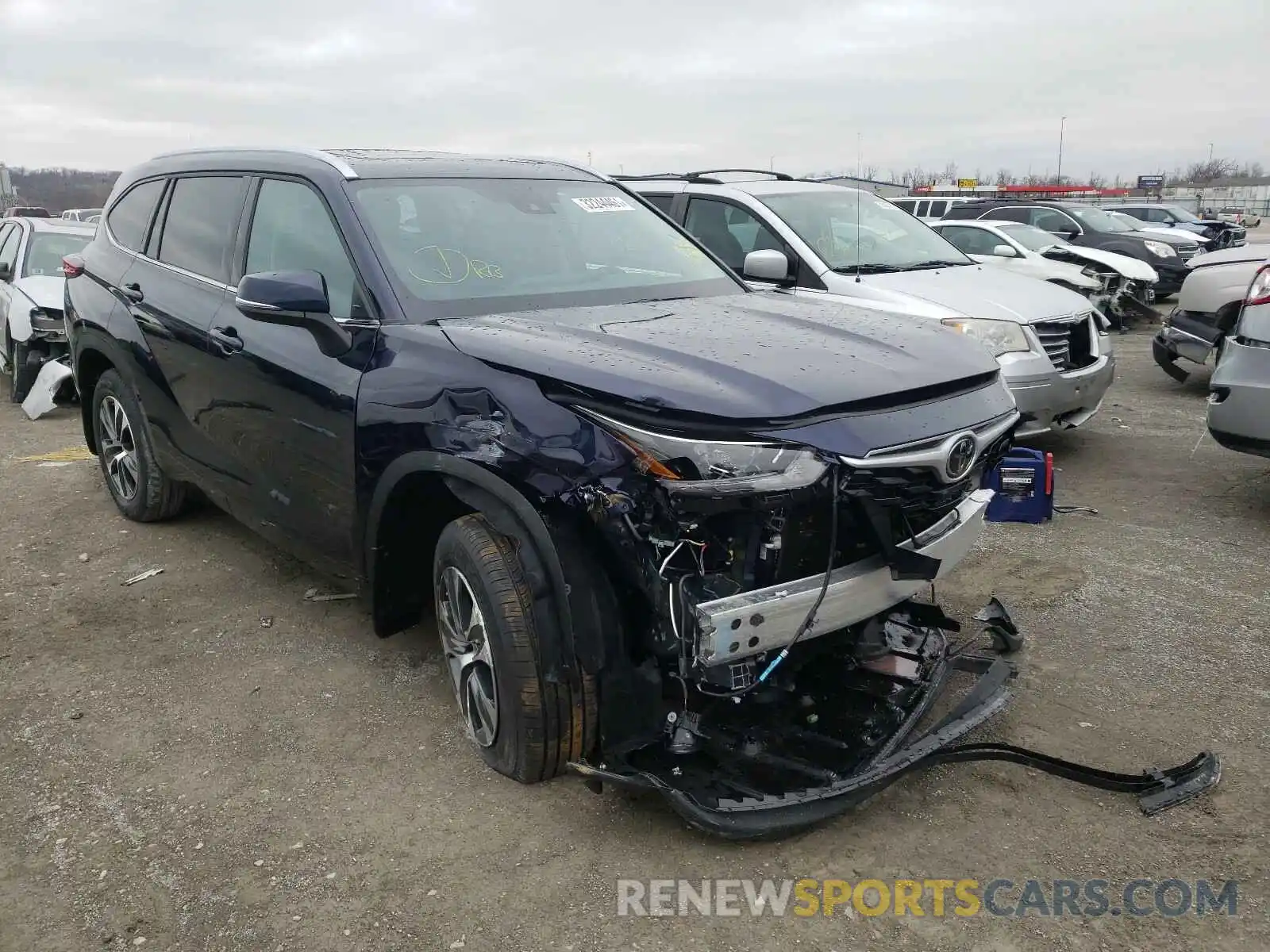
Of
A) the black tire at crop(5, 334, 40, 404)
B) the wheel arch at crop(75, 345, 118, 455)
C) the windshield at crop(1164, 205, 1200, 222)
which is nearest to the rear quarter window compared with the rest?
the wheel arch at crop(75, 345, 118, 455)

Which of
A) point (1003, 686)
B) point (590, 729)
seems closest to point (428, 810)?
point (590, 729)

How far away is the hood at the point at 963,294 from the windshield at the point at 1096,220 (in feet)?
39.4

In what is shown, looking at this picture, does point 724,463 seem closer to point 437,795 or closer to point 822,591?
point 822,591

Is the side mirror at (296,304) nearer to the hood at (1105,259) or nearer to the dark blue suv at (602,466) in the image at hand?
the dark blue suv at (602,466)

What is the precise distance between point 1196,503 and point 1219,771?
3.20m

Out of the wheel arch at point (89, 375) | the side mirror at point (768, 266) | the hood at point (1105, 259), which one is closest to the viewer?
the side mirror at point (768, 266)

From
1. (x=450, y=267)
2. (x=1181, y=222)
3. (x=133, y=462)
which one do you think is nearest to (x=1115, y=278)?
(x=450, y=267)

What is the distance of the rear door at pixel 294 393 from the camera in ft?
11.1

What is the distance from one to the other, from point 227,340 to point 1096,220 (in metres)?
17.6

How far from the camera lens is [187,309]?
4336 millimetres

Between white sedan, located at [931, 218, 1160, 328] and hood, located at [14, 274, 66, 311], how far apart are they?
9.17 m

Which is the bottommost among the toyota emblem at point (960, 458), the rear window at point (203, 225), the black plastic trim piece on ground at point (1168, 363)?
the black plastic trim piece on ground at point (1168, 363)

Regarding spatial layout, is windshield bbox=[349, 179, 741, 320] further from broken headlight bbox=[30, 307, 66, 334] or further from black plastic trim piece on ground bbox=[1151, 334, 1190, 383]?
broken headlight bbox=[30, 307, 66, 334]

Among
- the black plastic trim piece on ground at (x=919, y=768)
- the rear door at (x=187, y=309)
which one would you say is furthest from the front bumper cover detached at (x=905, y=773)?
the rear door at (x=187, y=309)
